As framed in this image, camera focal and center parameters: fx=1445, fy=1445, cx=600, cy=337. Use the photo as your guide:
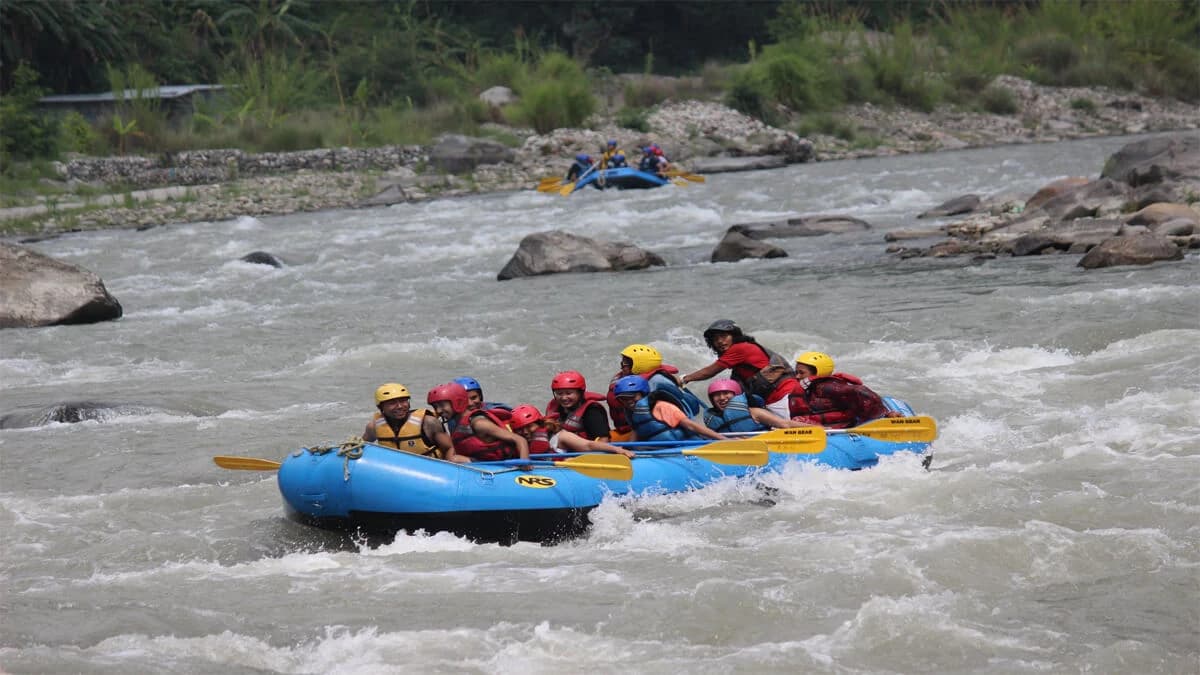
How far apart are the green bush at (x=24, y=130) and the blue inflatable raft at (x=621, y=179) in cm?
1003

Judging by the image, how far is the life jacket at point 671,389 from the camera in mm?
7961

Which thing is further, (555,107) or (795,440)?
(555,107)

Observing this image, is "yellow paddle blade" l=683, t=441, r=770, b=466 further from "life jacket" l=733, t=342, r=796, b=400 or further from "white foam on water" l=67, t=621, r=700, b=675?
"white foam on water" l=67, t=621, r=700, b=675

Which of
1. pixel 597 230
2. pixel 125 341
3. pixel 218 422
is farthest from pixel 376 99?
pixel 218 422

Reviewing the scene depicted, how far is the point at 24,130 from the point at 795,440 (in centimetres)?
2206

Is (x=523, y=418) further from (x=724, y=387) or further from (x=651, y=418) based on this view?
(x=724, y=387)

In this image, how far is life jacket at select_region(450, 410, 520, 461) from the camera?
726 cm

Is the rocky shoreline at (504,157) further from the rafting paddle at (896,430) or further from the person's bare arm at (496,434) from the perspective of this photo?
the rafting paddle at (896,430)

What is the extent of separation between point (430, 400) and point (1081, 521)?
Answer: 3231 millimetres

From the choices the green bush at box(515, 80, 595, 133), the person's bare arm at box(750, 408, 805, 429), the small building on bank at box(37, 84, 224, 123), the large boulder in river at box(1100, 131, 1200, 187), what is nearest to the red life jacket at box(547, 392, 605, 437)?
the person's bare arm at box(750, 408, 805, 429)

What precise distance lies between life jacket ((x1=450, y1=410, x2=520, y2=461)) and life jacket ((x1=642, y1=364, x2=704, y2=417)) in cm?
101

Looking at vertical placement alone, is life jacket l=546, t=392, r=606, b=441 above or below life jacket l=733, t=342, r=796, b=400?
above

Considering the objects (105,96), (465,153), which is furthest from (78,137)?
(465,153)

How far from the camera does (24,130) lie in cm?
2605
